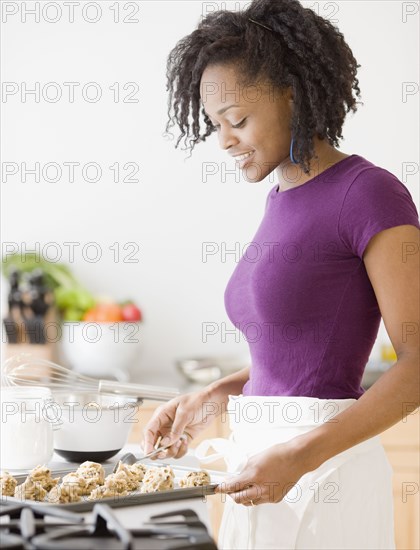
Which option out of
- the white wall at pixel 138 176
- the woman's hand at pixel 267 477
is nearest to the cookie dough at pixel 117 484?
the woman's hand at pixel 267 477

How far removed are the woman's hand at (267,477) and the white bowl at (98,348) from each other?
1484mm

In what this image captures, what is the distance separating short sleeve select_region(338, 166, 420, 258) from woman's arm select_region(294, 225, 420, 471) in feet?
0.05

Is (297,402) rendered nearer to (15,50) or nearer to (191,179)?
(191,179)

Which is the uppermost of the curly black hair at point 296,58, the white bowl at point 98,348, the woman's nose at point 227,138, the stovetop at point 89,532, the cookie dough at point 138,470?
the curly black hair at point 296,58

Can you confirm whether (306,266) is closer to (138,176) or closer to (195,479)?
(195,479)

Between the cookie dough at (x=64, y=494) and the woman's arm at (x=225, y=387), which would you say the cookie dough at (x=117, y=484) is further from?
the woman's arm at (x=225, y=387)

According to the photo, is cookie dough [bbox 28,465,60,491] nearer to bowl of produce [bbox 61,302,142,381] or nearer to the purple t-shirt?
the purple t-shirt

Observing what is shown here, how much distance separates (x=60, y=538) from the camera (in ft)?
2.13

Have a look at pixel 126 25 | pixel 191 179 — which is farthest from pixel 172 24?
pixel 191 179

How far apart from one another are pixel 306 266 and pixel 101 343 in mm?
1415

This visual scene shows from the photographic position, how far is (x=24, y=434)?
3.72 feet

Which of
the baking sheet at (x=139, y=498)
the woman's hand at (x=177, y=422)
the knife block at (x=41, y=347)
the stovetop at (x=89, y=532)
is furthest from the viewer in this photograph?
the knife block at (x=41, y=347)

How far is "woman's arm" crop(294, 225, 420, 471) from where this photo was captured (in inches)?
40.6

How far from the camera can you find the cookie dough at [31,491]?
92cm
